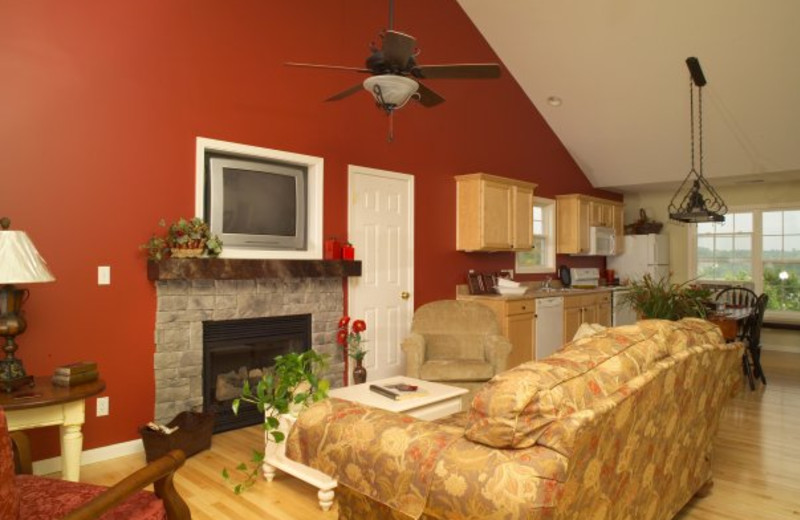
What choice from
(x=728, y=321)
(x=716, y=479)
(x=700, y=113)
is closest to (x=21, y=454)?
(x=716, y=479)

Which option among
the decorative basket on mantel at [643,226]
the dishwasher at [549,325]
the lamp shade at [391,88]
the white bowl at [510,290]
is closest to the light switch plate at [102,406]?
the lamp shade at [391,88]

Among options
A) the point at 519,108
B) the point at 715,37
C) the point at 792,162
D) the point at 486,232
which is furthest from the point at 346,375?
the point at 792,162

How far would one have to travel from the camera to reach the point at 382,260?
521 cm

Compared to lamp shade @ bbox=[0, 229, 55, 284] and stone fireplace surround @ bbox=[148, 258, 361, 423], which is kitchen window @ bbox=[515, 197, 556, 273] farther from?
lamp shade @ bbox=[0, 229, 55, 284]

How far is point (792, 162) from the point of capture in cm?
663

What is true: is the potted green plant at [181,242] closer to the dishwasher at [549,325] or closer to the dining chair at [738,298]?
the dishwasher at [549,325]

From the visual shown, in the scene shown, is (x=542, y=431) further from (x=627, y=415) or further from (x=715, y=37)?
(x=715, y=37)

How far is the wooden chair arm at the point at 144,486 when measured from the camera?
1461 millimetres

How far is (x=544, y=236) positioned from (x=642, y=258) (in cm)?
200

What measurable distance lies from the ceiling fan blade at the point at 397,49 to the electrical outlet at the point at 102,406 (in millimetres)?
2722

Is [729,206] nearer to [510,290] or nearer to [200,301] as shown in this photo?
[510,290]

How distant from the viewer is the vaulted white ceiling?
17.8 feet

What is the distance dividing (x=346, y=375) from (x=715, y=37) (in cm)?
491

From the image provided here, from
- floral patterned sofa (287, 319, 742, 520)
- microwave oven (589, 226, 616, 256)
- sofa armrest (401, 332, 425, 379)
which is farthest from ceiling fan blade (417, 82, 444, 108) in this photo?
microwave oven (589, 226, 616, 256)
